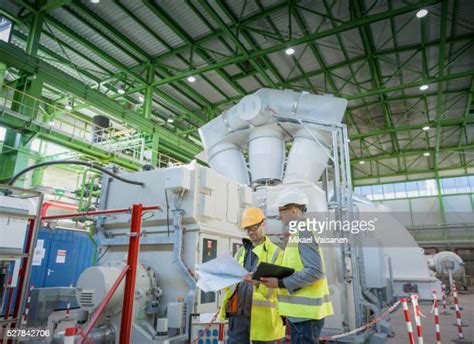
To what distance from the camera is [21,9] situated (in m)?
9.06

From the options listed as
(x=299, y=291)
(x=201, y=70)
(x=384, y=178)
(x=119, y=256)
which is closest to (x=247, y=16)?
(x=201, y=70)

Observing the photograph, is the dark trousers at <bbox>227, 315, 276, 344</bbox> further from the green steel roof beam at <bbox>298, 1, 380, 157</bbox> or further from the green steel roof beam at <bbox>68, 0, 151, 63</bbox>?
the green steel roof beam at <bbox>68, 0, 151, 63</bbox>

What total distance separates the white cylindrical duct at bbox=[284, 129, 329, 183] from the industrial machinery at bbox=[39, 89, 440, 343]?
0.8 inches

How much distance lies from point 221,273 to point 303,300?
565 mm

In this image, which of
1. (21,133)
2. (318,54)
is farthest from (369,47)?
(21,133)

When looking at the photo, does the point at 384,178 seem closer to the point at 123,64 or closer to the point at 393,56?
the point at 393,56

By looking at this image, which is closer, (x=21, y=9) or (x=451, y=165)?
(x=21, y=9)

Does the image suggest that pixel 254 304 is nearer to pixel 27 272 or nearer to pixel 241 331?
pixel 241 331

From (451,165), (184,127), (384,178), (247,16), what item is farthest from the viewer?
(384,178)

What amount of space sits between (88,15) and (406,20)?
8994 mm

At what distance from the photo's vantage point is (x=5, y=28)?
9.16 meters

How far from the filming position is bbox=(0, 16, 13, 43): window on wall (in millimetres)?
9031

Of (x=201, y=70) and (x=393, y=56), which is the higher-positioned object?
(x=393, y=56)

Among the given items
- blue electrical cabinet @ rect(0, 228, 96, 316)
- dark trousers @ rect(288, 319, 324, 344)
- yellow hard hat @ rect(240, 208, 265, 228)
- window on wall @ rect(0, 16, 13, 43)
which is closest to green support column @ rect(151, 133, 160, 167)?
blue electrical cabinet @ rect(0, 228, 96, 316)
